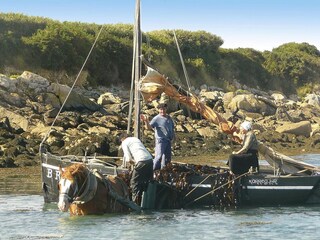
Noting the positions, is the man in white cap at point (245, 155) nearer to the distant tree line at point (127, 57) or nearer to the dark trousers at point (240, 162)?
the dark trousers at point (240, 162)

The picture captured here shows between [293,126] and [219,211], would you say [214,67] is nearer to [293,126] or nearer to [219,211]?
[293,126]

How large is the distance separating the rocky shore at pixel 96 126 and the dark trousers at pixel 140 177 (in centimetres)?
1199

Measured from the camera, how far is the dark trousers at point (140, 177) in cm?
1947

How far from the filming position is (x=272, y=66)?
84.0 m

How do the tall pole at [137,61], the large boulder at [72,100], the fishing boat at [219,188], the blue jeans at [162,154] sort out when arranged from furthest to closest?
the large boulder at [72,100], the tall pole at [137,61], the blue jeans at [162,154], the fishing boat at [219,188]

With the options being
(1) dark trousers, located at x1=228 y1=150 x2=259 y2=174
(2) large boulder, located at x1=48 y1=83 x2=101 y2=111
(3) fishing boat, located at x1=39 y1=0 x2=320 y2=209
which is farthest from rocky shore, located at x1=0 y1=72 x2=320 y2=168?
(1) dark trousers, located at x1=228 y1=150 x2=259 y2=174

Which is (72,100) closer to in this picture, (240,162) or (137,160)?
(240,162)

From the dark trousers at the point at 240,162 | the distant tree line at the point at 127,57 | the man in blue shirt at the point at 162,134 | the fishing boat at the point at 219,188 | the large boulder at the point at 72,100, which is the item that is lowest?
the fishing boat at the point at 219,188

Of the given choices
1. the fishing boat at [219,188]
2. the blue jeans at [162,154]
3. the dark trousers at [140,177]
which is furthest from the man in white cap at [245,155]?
the dark trousers at [140,177]

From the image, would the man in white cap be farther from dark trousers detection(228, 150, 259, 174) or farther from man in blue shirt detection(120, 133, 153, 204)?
man in blue shirt detection(120, 133, 153, 204)

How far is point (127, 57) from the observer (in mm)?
62219

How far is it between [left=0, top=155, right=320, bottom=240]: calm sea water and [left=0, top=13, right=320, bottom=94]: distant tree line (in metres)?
24.6

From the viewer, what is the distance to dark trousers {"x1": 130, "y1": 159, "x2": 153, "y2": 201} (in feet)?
63.9

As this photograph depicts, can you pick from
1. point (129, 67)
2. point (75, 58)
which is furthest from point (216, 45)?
point (75, 58)
